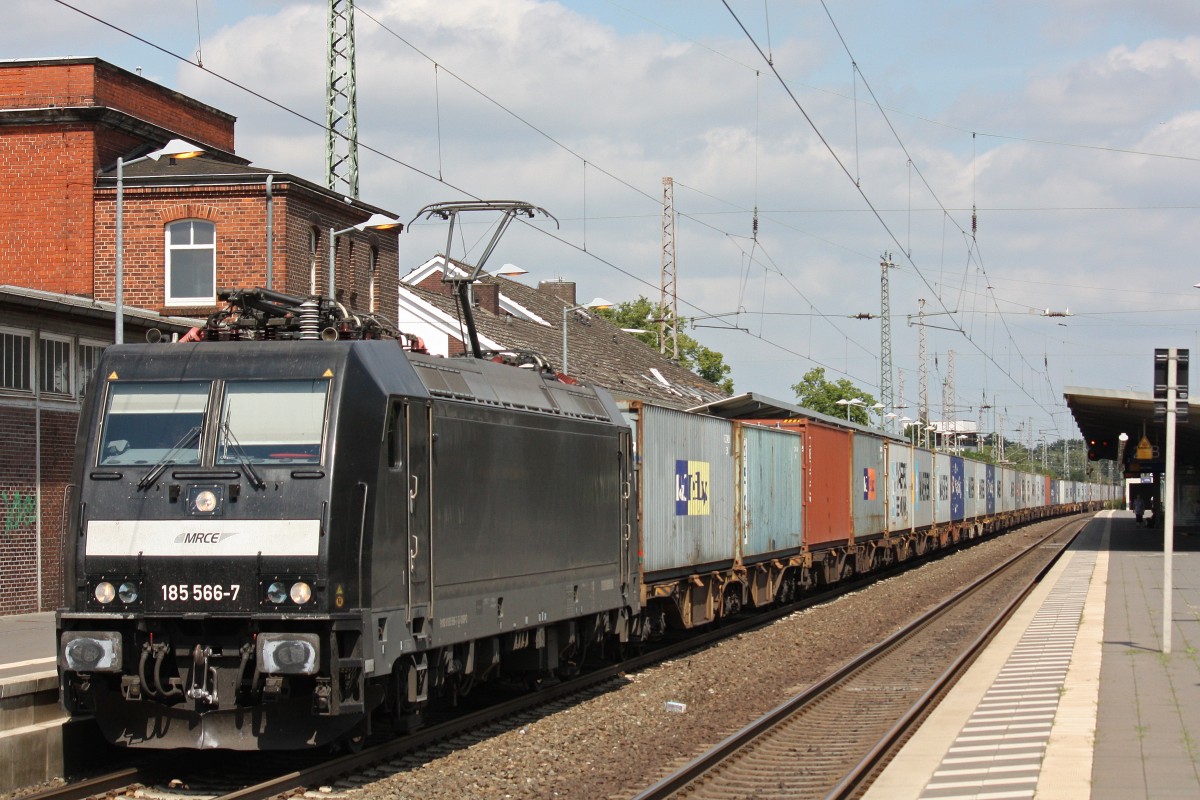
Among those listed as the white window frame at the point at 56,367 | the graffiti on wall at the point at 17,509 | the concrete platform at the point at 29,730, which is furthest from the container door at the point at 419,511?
the white window frame at the point at 56,367

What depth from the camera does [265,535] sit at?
9617mm

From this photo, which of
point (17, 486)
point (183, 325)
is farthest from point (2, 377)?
point (183, 325)

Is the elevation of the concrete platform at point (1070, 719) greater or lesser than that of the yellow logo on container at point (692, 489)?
lesser

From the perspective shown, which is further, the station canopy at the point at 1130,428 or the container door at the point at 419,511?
the station canopy at the point at 1130,428

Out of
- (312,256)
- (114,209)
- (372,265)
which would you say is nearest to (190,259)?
(114,209)

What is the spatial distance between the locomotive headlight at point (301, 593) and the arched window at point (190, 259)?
19022 mm

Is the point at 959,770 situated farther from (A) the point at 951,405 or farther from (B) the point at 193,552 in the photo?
(A) the point at 951,405

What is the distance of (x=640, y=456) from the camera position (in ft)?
54.2

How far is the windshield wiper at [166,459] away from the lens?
389 inches

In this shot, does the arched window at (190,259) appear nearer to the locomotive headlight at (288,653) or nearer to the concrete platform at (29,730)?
the concrete platform at (29,730)

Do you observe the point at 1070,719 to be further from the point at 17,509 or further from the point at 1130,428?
the point at 1130,428

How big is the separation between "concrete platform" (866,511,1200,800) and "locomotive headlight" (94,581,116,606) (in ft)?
17.7

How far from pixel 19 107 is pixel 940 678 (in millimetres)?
21212

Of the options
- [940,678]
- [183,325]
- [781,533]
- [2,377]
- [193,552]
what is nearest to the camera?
[193,552]
